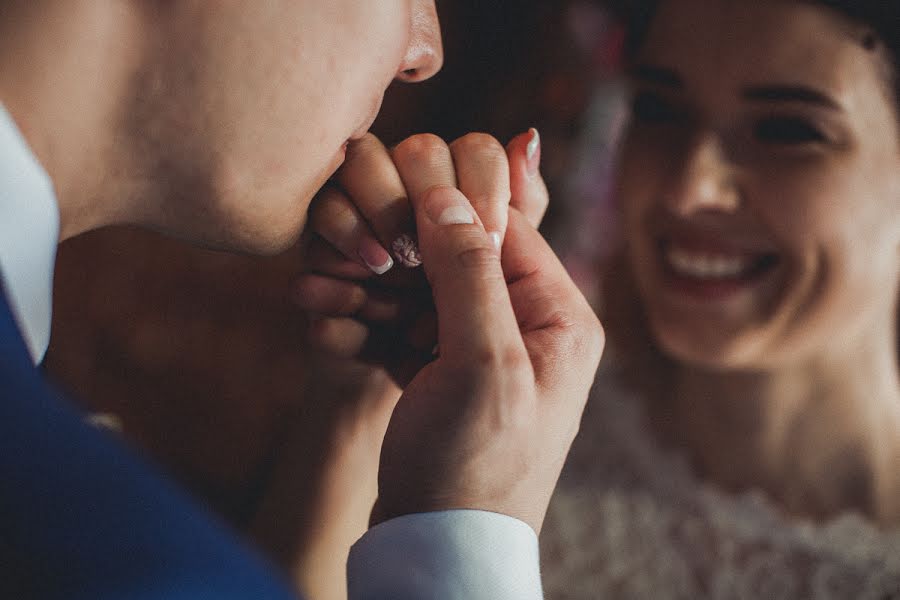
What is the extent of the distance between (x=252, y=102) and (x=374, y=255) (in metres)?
0.19

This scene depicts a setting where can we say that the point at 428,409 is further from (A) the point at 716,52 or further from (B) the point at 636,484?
(B) the point at 636,484

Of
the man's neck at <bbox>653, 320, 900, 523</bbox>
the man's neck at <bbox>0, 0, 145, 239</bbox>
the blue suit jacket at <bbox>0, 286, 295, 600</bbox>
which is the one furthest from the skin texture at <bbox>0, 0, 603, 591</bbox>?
the man's neck at <bbox>653, 320, 900, 523</bbox>

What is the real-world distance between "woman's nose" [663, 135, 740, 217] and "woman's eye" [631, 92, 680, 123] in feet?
0.25

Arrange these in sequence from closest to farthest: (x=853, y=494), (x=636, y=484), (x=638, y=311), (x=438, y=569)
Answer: (x=438, y=569), (x=853, y=494), (x=636, y=484), (x=638, y=311)

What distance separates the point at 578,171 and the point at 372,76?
1.41 metres

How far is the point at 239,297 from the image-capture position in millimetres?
1716

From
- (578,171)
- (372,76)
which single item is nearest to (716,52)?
(372,76)

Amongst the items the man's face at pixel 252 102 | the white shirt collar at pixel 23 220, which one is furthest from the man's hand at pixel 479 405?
the white shirt collar at pixel 23 220

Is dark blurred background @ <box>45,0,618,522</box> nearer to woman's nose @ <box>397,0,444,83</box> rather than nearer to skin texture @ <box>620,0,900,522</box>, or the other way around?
skin texture @ <box>620,0,900,522</box>

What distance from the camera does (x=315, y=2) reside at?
0.52 metres

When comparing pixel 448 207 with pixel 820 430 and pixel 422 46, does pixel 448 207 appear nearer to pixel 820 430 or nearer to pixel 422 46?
pixel 422 46

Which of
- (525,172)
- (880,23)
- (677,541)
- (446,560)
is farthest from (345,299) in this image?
(677,541)

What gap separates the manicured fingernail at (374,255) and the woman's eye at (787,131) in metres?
0.58

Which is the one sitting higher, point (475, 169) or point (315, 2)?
point (315, 2)
